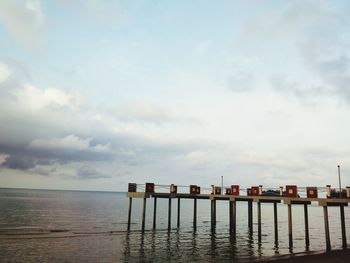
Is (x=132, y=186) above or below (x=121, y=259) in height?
above

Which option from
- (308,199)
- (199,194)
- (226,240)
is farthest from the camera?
(199,194)

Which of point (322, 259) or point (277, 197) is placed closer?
point (322, 259)

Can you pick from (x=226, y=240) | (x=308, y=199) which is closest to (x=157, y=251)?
(x=226, y=240)

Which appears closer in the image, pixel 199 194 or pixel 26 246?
pixel 26 246

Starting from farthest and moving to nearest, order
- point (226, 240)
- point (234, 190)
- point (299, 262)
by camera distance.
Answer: point (234, 190), point (226, 240), point (299, 262)

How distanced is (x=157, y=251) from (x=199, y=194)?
1516 centimetres

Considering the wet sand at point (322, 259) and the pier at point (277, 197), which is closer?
the wet sand at point (322, 259)

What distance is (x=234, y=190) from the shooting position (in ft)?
127

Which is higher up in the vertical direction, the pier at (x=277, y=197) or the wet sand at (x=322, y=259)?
the pier at (x=277, y=197)

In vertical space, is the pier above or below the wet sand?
above

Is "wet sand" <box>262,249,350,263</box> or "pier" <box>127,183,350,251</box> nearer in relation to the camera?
"wet sand" <box>262,249,350,263</box>

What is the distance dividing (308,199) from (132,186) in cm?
1984

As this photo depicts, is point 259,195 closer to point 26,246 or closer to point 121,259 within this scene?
point 121,259

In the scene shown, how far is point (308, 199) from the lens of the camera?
29.4m
